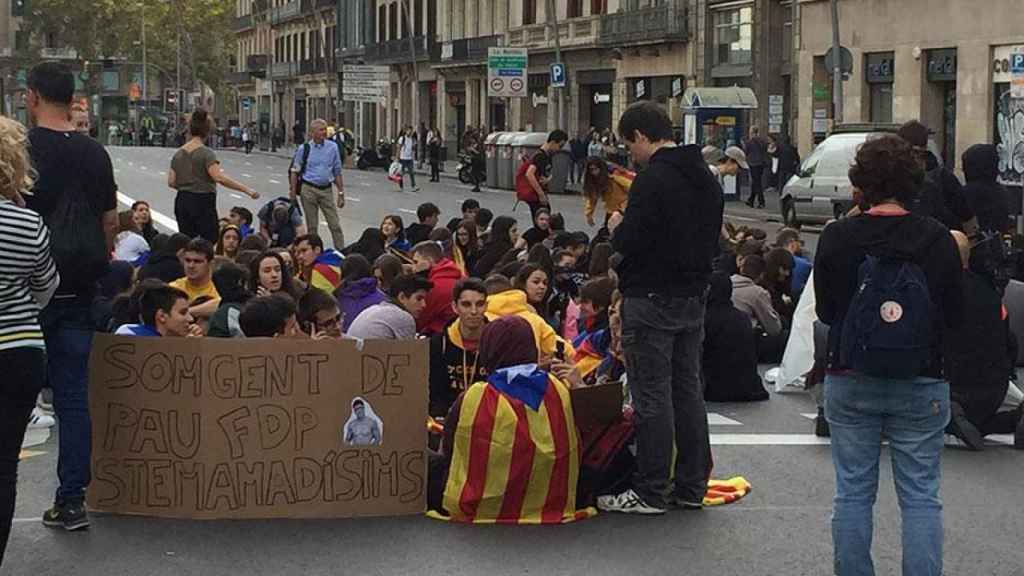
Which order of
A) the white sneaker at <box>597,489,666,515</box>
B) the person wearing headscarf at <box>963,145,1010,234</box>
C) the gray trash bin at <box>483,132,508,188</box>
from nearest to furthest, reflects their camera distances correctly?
the white sneaker at <box>597,489,666,515</box> < the person wearing headscarf at <box>963,145,1010,234</box> < the gray trash bin at <box>483,132,508,188</box>

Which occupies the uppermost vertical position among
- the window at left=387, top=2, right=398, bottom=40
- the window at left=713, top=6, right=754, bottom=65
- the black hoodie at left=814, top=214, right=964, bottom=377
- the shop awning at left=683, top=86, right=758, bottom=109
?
the window at left=387, top=2, right=398, bottom=40

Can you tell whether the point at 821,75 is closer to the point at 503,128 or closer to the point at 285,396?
the point at 503,128

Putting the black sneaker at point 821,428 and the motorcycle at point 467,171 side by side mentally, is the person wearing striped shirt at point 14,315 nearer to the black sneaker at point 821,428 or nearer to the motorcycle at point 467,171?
the black sneaker at point 821,428

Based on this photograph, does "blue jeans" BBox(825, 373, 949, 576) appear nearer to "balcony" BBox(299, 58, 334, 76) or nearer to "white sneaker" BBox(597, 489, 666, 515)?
"white sneaker" BBox(597, 489, 666, 515)

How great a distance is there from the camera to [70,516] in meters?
7.98

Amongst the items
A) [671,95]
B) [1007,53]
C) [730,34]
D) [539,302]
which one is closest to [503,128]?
[671,95]

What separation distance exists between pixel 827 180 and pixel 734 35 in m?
17.2

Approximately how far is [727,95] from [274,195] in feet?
34.0

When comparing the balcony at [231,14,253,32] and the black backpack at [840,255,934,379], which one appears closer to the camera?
the black backpack at [840,255,934,379]

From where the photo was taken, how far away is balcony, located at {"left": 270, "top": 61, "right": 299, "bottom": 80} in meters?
110

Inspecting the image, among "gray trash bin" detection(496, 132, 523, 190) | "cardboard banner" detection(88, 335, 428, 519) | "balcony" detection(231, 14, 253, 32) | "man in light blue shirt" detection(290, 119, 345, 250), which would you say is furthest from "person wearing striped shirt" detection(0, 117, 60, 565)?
"balcony" detection(231, 14, 253, 32)

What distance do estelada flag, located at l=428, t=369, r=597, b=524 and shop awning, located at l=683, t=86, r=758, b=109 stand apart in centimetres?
3359

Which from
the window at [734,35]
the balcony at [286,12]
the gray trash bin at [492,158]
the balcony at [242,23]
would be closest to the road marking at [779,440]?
the window at [734,35]

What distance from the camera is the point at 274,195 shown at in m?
41.1
